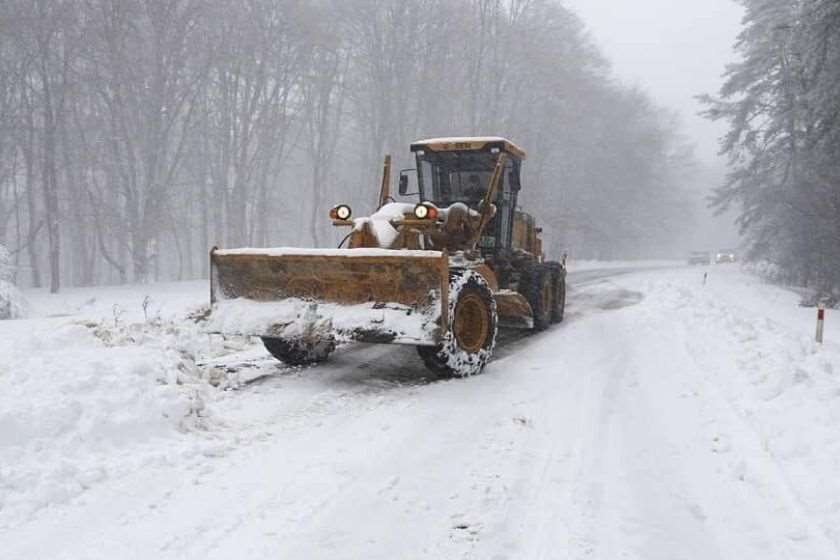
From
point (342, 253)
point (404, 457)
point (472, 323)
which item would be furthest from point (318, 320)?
point (404, 457)

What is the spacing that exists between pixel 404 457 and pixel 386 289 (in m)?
2.34

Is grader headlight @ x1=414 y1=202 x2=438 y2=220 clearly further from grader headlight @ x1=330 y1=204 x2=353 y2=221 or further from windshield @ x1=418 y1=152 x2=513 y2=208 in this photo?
windshield @ x1=418 y1=152 x2=513 y2=208

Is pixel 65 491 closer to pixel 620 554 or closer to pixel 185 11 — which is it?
pixel 620 554

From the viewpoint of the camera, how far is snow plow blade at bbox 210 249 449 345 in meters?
6.22

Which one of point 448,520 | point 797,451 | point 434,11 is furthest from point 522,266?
point 434,11

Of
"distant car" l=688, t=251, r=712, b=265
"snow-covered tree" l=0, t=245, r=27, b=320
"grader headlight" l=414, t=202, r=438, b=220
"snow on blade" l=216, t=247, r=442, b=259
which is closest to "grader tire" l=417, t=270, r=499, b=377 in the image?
"snow on blade" l=216, t=247, r=442, b=259

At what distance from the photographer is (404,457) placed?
4387mm

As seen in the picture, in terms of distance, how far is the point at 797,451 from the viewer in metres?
4.45

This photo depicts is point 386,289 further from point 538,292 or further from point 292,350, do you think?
point 538,292

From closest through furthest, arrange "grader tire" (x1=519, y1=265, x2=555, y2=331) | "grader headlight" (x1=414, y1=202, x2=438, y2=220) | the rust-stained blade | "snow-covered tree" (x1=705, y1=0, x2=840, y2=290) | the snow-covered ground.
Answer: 1. the snow-covered ground
2. the rust-stained blade
3. "grader headlight" (x1=414, y1=202, x2=438, y2=220)
4. "grader tire" (x1=519, y1=265, x2=555, y2=331)
5. "snow-covered tree" (x1=705, y1=0, x2=840, y2=290)

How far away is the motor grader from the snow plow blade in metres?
0.01

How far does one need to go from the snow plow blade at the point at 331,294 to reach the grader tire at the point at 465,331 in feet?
1.06


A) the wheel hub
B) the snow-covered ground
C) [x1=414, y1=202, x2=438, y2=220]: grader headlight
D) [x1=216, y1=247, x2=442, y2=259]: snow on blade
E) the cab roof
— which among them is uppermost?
the cab roof

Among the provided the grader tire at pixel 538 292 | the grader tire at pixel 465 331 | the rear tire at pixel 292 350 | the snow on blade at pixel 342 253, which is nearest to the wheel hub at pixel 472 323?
the grader tire at pixel 465 331
